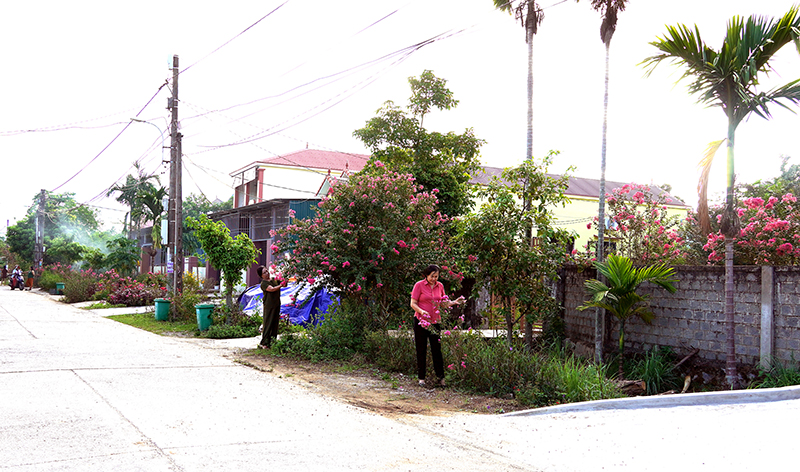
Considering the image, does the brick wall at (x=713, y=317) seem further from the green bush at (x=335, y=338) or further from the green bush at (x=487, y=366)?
the green bush at (x=335, y=338)

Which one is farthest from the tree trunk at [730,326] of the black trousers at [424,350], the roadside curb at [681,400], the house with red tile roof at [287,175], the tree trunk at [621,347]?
the house with red tile roof at [287,175]

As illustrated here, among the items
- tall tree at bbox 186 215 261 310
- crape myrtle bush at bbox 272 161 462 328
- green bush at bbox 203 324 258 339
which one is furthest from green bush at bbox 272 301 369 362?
tall tree at bbox 186 215 261 310

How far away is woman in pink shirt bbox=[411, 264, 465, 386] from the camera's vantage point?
27.8 ft

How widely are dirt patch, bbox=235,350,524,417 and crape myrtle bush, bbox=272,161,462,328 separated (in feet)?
5.32

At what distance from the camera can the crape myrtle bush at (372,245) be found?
36.6 feet

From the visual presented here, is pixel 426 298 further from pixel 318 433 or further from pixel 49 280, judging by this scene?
pixel 49 280

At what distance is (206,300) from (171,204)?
3468mm

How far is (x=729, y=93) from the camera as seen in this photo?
8367mm

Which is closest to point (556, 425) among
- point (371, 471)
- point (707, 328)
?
point (371, 471)

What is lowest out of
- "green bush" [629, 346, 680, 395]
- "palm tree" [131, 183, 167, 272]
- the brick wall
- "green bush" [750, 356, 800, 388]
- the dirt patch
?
the dirt patch

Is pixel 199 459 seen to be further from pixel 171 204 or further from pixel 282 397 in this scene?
pixel 171 204

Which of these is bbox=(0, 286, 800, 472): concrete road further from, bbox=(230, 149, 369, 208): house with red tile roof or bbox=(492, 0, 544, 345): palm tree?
bbox=(230, 149, 369, 208): house with red tile roof

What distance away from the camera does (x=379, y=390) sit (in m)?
8.34

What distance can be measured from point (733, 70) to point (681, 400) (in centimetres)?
449
